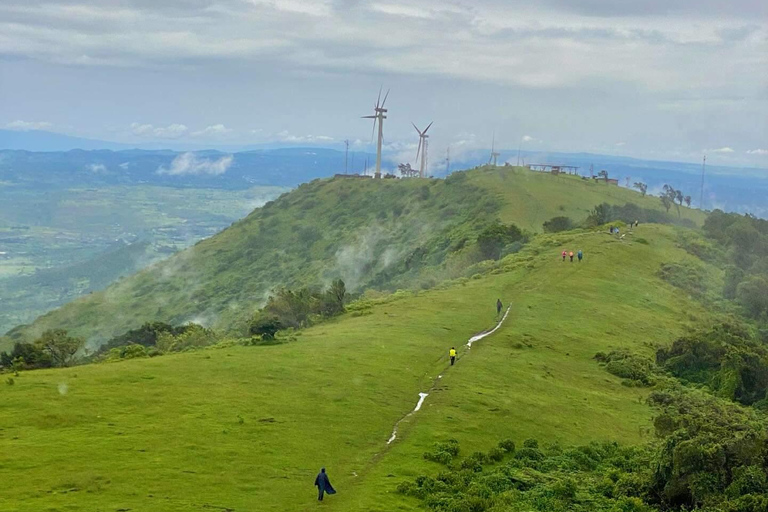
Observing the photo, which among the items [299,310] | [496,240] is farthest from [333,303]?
[496,240]

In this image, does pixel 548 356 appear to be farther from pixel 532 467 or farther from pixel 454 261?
pixel 454 261

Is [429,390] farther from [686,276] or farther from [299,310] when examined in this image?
[686,276]

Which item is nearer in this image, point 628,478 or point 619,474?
point 628,478

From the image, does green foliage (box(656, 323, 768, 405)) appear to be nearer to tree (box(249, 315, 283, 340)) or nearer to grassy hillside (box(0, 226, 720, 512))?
grassy hillside (box(0, 226, 720, 512))

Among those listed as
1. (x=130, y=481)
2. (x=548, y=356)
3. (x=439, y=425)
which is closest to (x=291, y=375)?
(x=439, y=425)

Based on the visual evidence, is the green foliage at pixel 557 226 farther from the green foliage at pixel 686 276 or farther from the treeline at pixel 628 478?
the treeline at pixel 628 478

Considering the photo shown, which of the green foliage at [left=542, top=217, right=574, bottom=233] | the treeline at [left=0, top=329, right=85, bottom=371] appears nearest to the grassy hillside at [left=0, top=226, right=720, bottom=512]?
the treeline at [left=0, top=329, right=85, bottom=371]
